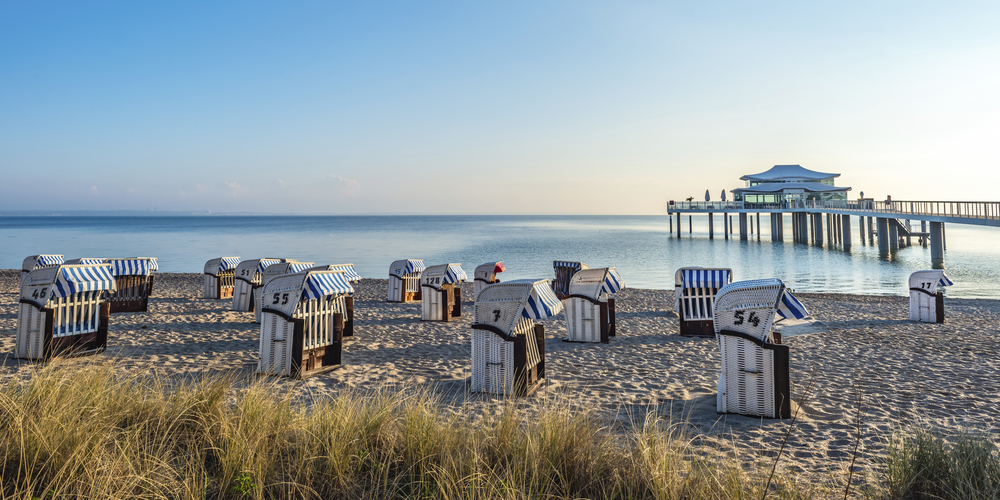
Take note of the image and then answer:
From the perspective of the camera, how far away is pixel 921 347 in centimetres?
886

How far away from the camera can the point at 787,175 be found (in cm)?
6712

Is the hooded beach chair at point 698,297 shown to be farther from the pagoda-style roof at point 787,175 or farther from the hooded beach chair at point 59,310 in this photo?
the pagoda-style roof at point 787,175

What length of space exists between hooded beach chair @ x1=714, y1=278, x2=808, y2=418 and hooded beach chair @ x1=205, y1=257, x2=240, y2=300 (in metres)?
13.9

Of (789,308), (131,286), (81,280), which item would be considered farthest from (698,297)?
(131,286)

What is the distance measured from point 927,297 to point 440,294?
10281 mm

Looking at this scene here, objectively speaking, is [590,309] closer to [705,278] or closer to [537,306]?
[705,278]

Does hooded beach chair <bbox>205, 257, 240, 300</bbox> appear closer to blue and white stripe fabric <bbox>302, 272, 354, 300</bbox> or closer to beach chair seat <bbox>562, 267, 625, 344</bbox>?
blue and white stripe fabric <bbox>302, 272, 354, 300</bbox>

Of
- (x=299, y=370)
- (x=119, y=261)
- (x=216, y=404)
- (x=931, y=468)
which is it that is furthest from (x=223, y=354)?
(x=931, y=468)

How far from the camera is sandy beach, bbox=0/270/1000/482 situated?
16.9ft

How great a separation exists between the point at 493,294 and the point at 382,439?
2.51 metres

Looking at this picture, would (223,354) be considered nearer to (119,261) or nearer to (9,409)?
(9,409)

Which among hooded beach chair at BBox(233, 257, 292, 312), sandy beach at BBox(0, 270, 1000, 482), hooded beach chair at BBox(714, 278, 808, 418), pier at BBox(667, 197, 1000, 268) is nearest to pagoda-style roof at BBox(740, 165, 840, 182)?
pier at BBox(667, 197, 1000, 268)

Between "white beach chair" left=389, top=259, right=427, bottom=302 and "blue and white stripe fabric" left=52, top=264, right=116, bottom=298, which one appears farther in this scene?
"white beach chair" left=389, top=259, right=427, bottom=302

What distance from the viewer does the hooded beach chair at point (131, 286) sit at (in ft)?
40.6
